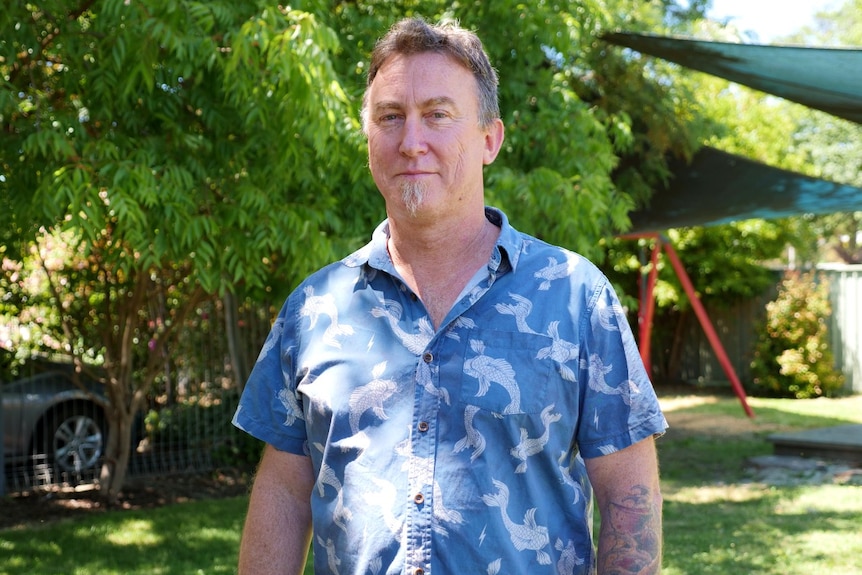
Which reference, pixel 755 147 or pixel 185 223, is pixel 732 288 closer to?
pixel 755 147

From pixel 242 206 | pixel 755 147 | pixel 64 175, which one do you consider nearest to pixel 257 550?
pixel 64 175

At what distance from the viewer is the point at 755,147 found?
1770 cm

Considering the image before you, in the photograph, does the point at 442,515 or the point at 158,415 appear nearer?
the point at 442,515

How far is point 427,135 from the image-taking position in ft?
6.17

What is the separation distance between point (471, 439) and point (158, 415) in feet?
24.5

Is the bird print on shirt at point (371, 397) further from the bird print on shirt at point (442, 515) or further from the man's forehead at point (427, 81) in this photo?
the man's forehead at point (427, 81)

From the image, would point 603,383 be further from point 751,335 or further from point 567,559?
point 751,335

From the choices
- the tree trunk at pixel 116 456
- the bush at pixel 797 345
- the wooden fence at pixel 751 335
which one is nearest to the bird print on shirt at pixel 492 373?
the tree trunk at pixel 116 456

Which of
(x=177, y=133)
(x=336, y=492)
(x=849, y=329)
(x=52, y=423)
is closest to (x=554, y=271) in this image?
(x=336, y=492)

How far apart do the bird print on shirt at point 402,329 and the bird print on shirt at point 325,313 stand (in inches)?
2.9

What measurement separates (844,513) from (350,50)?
4.50 metres

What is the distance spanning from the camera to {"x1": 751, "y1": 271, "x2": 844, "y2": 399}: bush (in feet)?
48.3

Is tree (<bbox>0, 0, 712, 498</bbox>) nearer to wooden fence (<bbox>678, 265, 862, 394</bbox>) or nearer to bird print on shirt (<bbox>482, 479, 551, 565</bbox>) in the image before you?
bird print on shirt (<bbox>482, 479, 551, 565</bbox>)

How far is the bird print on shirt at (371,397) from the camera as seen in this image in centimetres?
182
